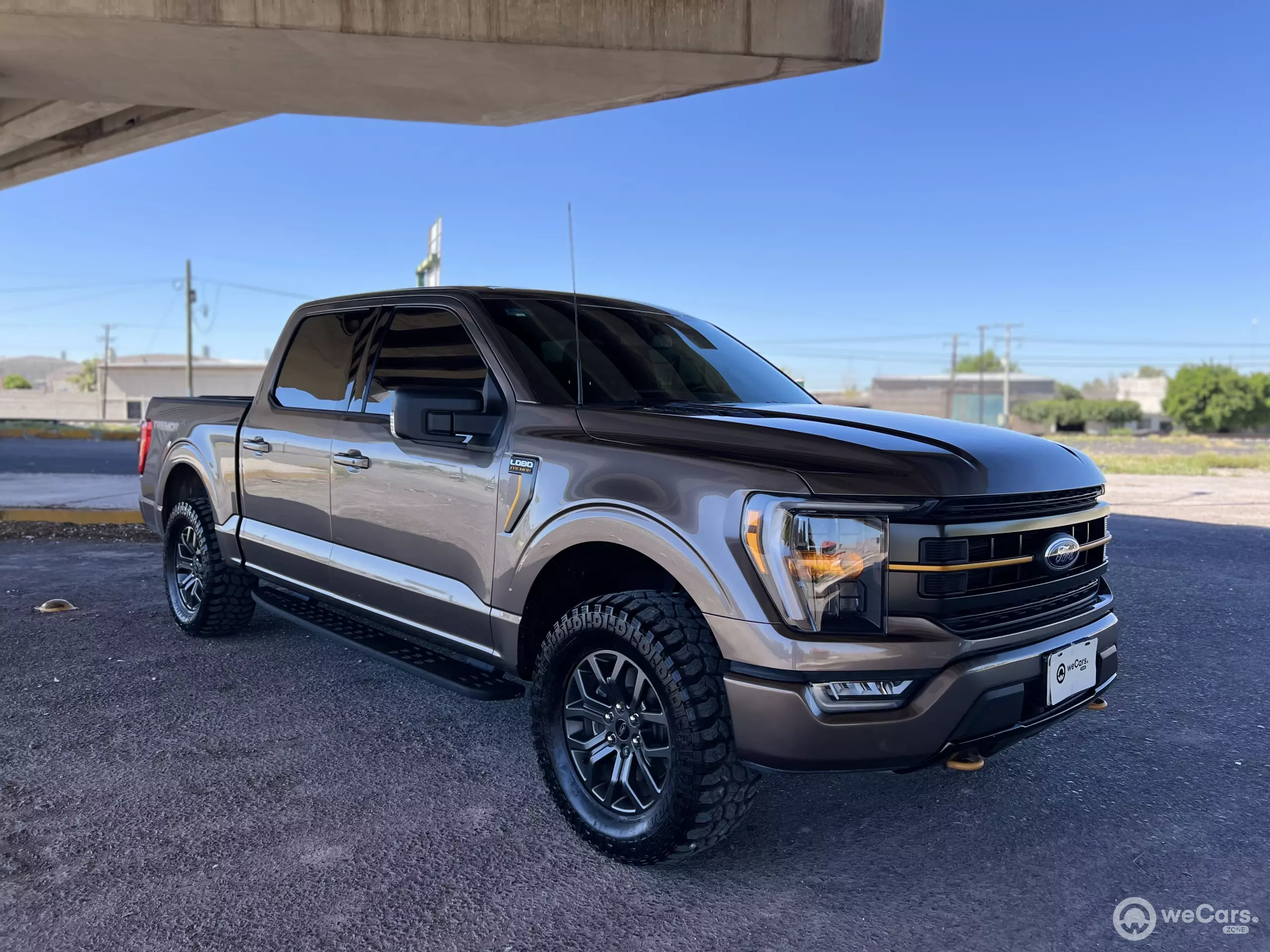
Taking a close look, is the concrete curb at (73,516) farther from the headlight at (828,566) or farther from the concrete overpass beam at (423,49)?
the headlight at (828,566)

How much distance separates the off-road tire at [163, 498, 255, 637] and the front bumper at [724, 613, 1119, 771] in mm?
3402

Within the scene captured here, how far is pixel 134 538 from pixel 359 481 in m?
6.30

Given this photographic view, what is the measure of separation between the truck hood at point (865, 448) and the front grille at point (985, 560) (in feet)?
0.43

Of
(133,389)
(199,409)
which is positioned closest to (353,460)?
(199,409)

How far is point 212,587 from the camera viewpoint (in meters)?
4.89

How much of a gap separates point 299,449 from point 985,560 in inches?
123

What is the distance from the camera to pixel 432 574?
344cm

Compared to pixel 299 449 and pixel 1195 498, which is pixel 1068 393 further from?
pixel 299 449

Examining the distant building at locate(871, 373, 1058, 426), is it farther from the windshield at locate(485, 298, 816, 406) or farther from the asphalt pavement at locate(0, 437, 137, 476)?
the windshield at locate(485, 298, 816, 406)

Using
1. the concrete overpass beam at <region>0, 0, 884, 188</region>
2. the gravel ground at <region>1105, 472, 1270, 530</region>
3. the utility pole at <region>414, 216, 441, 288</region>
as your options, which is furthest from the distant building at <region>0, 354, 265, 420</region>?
the gravel ground at <region>1105, 472, 1270, 530</region>

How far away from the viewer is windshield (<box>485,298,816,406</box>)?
3.36 metres

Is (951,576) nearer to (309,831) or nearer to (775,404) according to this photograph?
(775,404)

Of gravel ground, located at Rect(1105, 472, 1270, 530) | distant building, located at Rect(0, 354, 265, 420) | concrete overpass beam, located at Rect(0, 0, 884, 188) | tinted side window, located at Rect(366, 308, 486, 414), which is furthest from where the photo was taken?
distant building, located at Rect(0, 354, 265, 420)

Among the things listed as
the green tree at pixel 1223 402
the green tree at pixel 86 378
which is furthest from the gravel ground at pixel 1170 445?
the green tree at pixel 86 378
